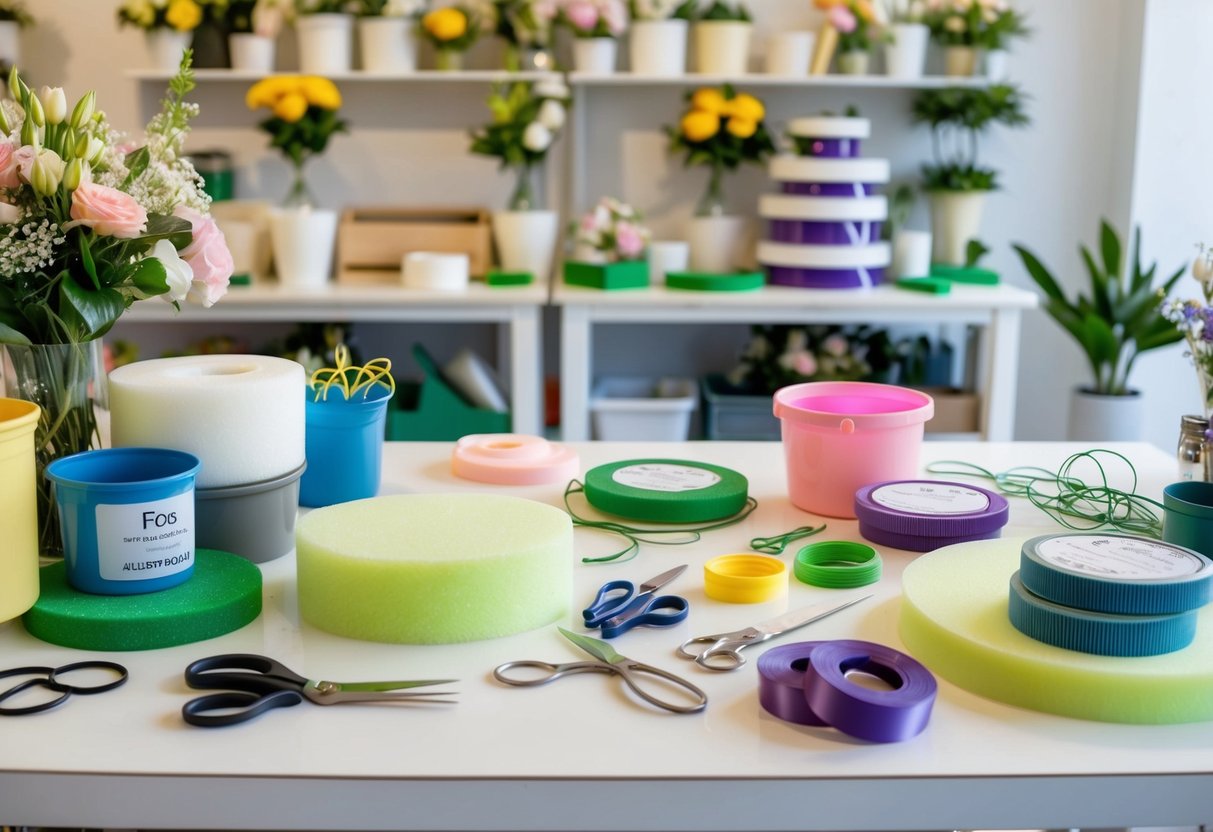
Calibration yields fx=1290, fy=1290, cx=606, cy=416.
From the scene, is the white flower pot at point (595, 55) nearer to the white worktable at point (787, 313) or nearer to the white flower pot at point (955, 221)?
the white worktable at point (787, 313)

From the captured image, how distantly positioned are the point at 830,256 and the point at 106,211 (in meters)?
2.04

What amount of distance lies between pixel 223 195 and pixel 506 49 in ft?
2.50

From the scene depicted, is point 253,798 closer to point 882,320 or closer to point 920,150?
point 882,320

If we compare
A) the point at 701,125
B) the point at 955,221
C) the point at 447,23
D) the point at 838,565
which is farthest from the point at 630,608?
the point at 955,221

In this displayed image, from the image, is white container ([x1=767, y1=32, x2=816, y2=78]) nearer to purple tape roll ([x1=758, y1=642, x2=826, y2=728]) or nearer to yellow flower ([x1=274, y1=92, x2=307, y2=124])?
yellow flower ([x1=274, y1=92, x2=307, y2=124])

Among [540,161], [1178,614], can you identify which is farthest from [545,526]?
[540,161]

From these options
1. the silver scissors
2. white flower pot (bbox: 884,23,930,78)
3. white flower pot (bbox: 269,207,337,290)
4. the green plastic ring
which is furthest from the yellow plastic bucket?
white flower pot (bbox: 884,23,930,78)

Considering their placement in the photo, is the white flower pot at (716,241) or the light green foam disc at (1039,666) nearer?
the light green foam disc at (1039,666)

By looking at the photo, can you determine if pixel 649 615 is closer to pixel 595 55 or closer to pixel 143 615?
pixel 143 615

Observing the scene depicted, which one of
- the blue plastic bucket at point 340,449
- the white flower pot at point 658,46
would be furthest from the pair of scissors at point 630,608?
the white flower pot at point 658,46

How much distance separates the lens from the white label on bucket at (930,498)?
123 cm

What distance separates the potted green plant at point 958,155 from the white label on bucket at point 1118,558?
2.22 metres

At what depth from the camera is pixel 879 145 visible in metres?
3.25

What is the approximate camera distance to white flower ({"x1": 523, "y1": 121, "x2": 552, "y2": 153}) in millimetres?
2883
